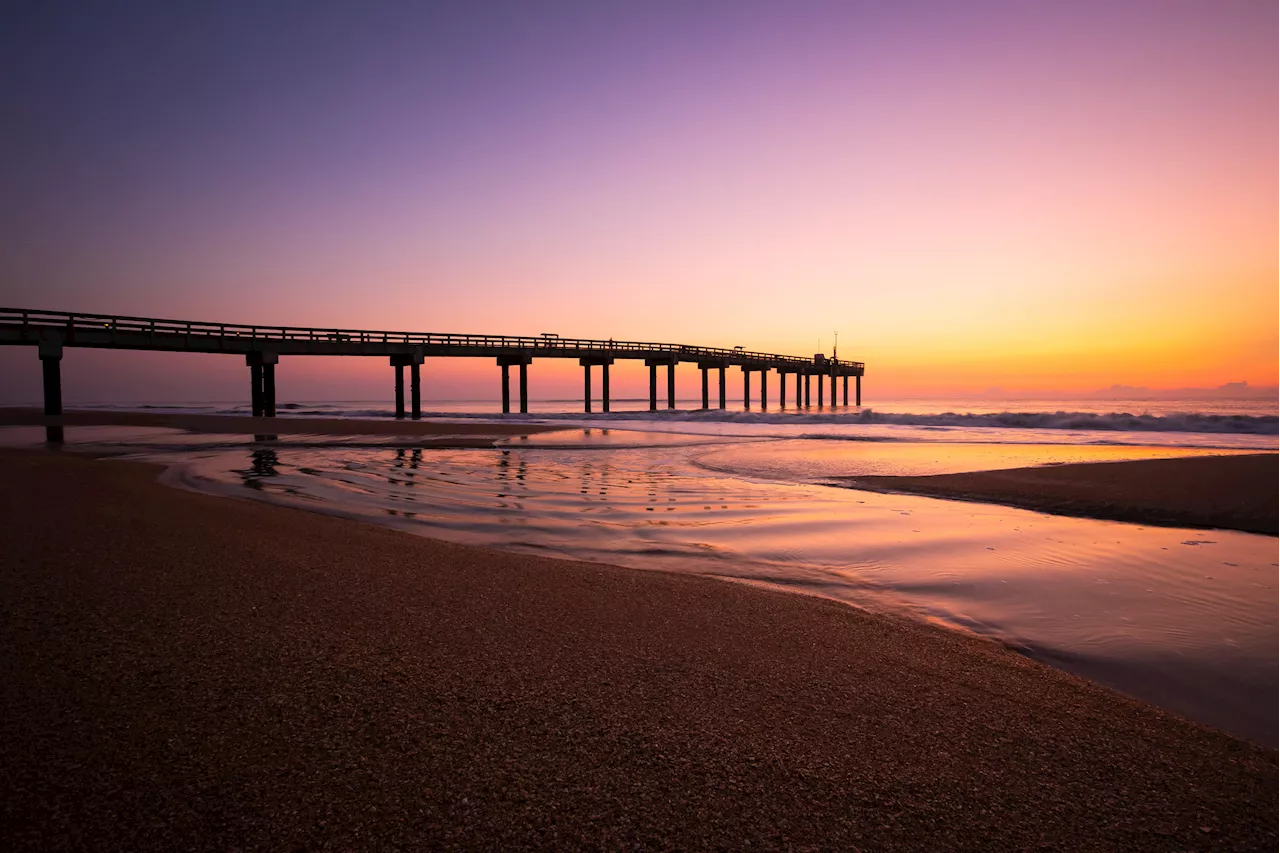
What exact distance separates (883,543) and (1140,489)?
5.96 meters

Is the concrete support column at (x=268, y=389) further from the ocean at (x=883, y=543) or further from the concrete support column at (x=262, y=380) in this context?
the ocean at (x=883, y=543)

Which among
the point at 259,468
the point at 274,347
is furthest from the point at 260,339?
the point at 259,468

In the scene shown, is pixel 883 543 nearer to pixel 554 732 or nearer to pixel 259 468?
pixel 554 732

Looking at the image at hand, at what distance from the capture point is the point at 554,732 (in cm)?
229

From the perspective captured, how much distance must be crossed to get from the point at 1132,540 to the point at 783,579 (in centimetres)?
449

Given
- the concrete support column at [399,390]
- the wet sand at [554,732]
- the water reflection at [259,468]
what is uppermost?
the concrete support column at [399,390]

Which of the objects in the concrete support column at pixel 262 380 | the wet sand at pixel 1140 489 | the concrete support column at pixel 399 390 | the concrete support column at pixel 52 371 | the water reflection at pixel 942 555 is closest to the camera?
the water reflection at pixel 942 555

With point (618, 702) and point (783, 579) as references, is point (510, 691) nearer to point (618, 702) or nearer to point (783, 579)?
point (618, 702)

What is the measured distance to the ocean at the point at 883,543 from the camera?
361 centimetres

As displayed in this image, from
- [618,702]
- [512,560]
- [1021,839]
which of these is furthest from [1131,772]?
[512,560]

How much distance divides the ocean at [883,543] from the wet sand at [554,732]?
2.40 ft

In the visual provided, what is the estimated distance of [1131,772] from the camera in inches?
85.4

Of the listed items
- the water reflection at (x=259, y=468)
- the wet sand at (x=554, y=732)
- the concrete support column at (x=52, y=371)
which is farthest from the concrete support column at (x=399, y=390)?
the wet sand at (x=554, y=732)

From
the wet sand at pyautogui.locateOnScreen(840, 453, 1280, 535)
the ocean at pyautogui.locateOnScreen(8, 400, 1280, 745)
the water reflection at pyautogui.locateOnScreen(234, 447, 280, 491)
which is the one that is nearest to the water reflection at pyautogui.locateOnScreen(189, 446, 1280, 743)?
the ocean at pyautogui.locateOnScreen(8, 400, 1280, 745)
